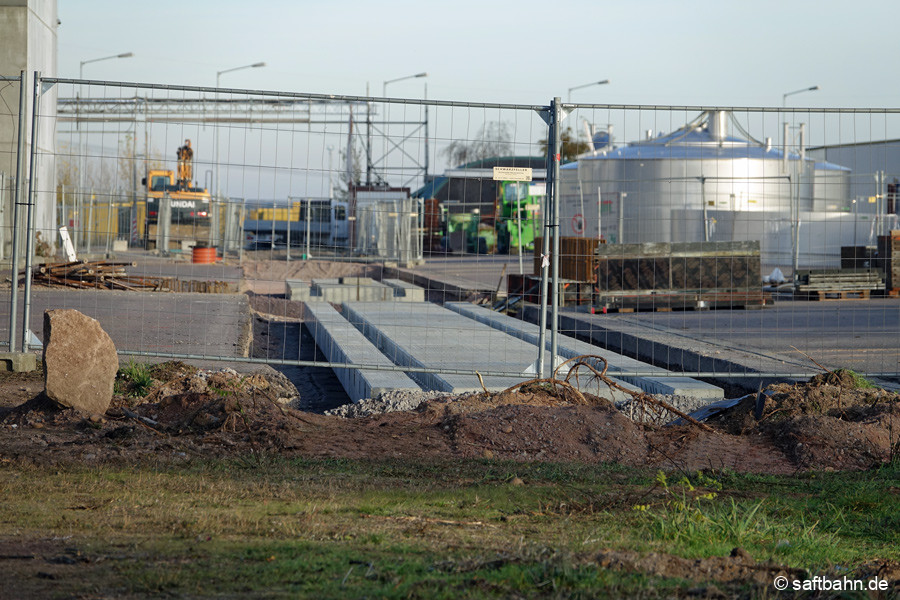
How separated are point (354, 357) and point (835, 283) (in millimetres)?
14632

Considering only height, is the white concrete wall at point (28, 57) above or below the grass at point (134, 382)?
above

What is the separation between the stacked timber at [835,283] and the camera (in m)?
20.0

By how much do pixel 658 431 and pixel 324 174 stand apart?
3966 millimetres

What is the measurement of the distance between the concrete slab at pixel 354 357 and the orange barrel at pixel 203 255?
56.0ft

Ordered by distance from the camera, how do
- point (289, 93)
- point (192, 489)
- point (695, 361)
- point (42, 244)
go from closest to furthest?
point (192, 489) → point (289, 93) → point (695, 361) → point (42, 244)

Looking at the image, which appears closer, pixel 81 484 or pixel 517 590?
pixel 517 590

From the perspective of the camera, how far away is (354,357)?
945 centimetres

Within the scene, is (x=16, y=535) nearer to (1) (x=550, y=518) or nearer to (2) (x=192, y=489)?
(2) (x=192, y=489)

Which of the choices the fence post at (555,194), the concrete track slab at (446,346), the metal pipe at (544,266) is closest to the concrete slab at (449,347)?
the concrete track slab at (446,346)

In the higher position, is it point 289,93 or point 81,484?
point 289,93

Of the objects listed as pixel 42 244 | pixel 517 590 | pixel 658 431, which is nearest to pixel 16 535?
pixel 517 590

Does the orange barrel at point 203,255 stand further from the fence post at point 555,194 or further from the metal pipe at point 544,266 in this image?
the fence post at point 555,194

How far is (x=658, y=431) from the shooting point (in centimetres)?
642

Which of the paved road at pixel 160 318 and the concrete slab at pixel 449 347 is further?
the paved road at pixel 160 318
